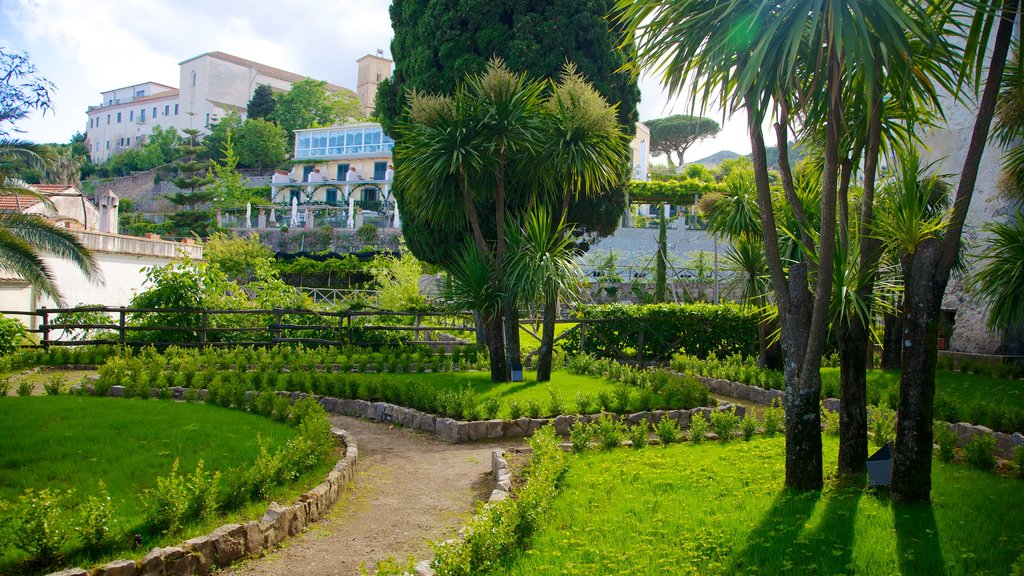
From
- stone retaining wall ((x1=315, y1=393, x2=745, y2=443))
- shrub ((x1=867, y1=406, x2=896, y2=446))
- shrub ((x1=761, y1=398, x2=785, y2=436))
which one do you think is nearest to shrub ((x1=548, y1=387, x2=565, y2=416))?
stone retaining wall ((x1=315, y1=393, x2=745, y2=443))

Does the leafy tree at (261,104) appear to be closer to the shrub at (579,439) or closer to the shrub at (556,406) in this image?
the shrub at (556,406)

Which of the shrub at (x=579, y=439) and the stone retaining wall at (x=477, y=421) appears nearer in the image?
the shrub at (x=579, y=439)

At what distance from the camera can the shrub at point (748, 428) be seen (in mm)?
9164

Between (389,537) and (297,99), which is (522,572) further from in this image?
(297,99)

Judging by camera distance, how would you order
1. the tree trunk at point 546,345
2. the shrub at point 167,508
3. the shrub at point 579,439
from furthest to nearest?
1. the tree trunk at point 546,345
2. the shrub at point 579,439
3. the shrub at point 167,508

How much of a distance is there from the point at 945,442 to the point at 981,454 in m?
0.53

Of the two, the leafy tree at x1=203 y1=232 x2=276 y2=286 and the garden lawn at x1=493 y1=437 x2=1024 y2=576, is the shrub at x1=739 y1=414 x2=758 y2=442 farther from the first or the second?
the leafy tree at x1=203 y1=232 x2=276 y2=286

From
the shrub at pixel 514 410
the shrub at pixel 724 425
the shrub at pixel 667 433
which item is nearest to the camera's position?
the shrub at pixel 667 433

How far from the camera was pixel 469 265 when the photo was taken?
518 inches

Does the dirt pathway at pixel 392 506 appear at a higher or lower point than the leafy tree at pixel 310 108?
lower

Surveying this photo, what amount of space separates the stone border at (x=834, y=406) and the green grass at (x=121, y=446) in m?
7.52

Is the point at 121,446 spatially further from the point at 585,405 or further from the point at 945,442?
the point at 945,442

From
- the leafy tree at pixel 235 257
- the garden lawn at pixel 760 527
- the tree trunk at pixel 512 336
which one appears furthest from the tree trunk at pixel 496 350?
the leafy tree at pixel 235 257

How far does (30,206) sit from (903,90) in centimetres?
2885
